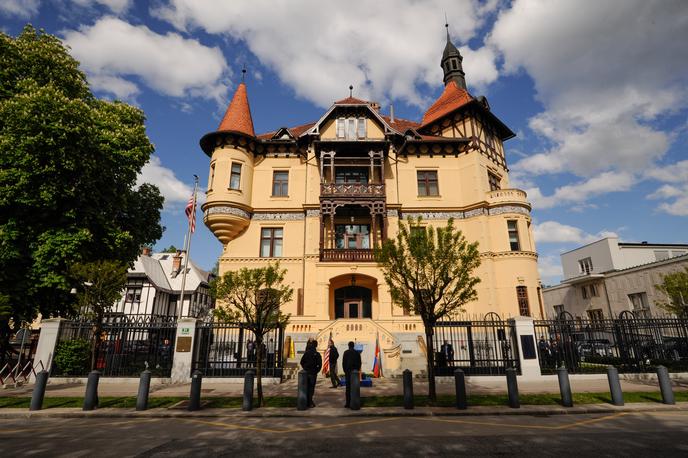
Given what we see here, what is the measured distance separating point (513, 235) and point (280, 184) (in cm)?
1741

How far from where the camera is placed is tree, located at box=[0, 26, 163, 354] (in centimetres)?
1505

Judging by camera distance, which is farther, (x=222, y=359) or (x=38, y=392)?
(x=222, y=359)

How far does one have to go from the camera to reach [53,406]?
10.1 metres

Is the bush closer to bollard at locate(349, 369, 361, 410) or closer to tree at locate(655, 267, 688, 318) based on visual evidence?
bollard at locate(349, 369, 361, 410)

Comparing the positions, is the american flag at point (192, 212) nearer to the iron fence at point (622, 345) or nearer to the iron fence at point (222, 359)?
the iron fence at point (222, 359)

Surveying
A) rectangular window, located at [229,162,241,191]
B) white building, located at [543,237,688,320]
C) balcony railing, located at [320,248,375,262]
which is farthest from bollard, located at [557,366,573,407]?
white building, located at [543,237,688,320]

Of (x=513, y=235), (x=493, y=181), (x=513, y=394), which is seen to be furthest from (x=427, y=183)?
(x=513, y=394)

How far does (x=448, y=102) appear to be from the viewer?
99.7 feet

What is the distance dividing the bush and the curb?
19.3 feet

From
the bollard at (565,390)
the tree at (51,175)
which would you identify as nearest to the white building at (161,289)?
the tree at (51,175)

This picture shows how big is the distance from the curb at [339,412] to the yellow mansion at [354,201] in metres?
12.5

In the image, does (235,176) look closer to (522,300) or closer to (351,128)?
(351,128)

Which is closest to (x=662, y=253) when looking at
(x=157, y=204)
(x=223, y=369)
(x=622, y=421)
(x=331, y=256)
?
(x=331, y=256)

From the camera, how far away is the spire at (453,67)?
35.0 meters
